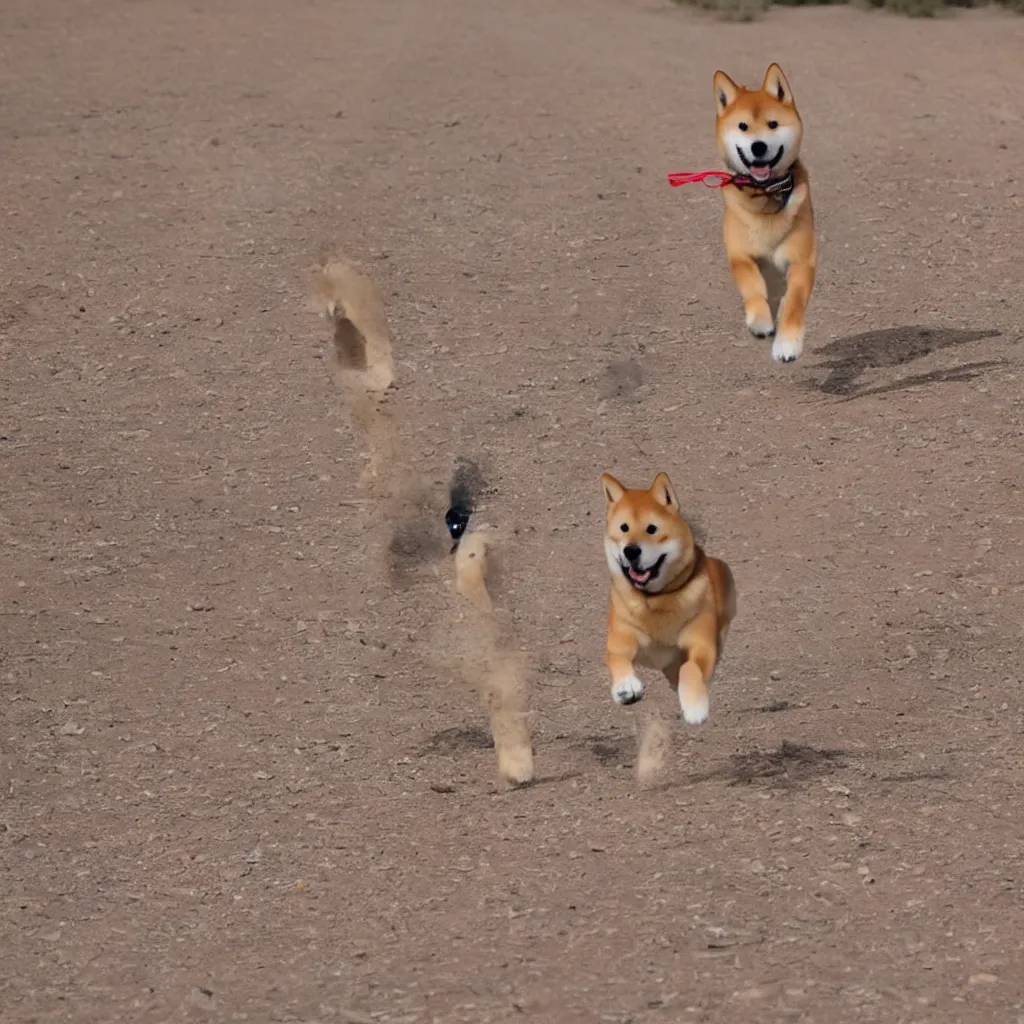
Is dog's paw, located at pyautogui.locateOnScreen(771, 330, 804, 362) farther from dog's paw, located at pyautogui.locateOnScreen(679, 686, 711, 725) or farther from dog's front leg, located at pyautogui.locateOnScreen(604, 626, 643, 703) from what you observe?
dog's paw, located at pyautogui.locateOnScreen(679, 686, 711, 725)

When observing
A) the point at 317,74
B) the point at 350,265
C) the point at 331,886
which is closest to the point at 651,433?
the point at 350,265

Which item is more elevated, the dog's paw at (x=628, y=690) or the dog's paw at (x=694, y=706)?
the dog's paw at (x=628, y=690)

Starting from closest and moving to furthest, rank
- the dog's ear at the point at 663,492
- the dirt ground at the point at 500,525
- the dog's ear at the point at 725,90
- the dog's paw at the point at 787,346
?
the dog's ear at the point at 663,492 < the dirt ground at the point at 500,525 < the dog's ear at the point at 725,90 < the dog's paw at the point at 787,346

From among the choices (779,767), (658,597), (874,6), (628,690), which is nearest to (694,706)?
(628,690)

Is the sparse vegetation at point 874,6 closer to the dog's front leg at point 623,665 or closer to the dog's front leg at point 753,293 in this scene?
the dog's front leg at point 753,293

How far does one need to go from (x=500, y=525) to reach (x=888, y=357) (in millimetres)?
3104

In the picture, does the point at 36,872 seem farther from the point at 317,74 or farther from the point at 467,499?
the point at 317,74

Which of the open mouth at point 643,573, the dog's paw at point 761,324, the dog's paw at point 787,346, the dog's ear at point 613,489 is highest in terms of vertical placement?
the dog's ear at point 613,489

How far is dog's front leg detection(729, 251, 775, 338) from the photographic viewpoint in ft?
30.3

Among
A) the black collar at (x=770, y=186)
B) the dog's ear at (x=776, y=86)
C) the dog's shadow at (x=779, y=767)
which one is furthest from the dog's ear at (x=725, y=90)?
the dog's shadow at (x=779, y=767)

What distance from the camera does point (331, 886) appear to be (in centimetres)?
769

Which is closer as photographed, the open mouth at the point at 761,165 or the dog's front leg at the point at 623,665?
the dog's front leg at the point at 623,665

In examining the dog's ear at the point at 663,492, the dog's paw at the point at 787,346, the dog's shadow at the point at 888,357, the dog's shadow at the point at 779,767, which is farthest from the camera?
the dog's shadow at the point at 888,357

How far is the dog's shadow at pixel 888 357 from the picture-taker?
12.4m
